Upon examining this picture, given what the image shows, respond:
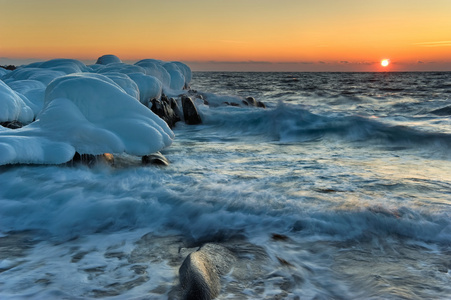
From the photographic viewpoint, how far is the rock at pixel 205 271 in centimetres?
236

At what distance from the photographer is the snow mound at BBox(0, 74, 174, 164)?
15.8 feet

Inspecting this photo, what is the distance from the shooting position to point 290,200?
14.0 feet

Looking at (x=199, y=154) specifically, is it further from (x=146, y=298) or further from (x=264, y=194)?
(x=146, y=298)

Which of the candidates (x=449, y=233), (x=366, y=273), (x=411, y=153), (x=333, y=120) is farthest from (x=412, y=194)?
(x=333, y=120)

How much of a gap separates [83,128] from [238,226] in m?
2.79

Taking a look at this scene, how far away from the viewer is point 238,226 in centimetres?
370

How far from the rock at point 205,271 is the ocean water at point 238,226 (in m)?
0.09

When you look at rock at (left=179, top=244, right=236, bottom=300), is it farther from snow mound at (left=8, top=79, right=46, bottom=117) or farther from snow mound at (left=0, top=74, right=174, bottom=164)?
snow mound at (left=8, top=79, right=46, bottom=117)

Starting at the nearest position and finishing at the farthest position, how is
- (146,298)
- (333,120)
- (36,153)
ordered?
(146,298) < (36,153) < (333,120)

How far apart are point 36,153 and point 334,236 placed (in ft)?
12.3

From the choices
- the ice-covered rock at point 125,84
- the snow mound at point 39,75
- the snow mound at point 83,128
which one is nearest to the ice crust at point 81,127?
the snow mound at point 83,128

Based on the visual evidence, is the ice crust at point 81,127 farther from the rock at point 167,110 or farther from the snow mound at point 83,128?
the rock at point 167,110

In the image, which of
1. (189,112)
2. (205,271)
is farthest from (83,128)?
(189,112)

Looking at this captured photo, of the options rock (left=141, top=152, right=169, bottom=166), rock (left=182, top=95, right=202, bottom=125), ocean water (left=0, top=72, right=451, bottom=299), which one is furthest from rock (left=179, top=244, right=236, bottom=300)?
rock (left=182, top=95, right=202, bottom=125)
